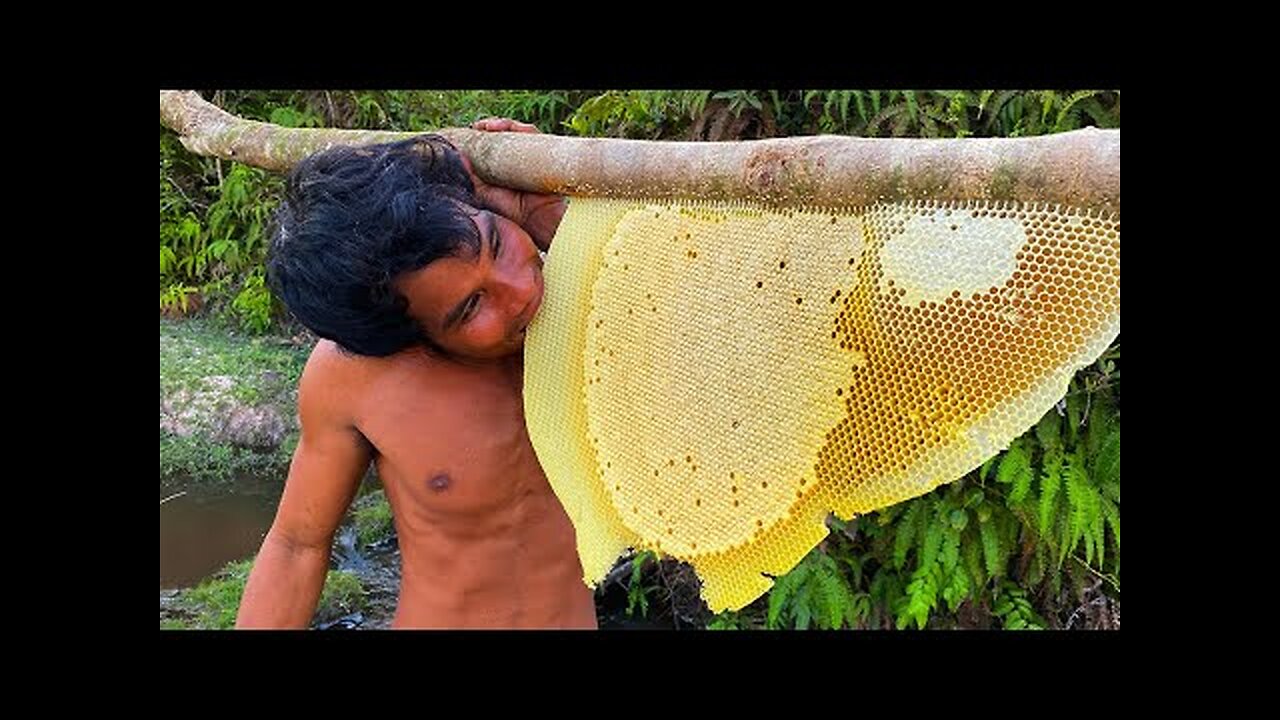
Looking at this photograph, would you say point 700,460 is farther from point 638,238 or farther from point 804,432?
point 638,238

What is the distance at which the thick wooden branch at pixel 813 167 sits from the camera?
1.00 meters

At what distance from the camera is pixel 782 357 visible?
1.22 m

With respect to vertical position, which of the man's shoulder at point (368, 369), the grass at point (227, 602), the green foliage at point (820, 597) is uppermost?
the man's shoulder at point (368, 369)

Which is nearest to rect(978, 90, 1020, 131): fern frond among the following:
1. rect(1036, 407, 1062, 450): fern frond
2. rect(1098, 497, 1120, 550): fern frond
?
rect(1036, 407, 1062, 450): fern frond

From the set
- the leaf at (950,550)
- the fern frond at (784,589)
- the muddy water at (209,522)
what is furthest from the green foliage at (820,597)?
the muddy water at (209,522)

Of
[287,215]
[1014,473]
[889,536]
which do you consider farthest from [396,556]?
[287,215]

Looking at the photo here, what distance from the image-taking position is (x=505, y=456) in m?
1.54

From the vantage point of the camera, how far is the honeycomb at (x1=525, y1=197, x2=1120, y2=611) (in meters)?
1.05

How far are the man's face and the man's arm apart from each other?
23 centimetres

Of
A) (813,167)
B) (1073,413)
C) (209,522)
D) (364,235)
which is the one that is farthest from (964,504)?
(209,522)

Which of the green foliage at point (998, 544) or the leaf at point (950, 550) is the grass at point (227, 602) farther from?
the leaf at point (950, 550)

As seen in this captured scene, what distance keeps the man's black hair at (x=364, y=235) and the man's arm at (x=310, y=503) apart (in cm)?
11

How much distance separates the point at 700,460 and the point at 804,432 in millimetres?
166

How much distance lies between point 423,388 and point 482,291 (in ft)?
0.73
